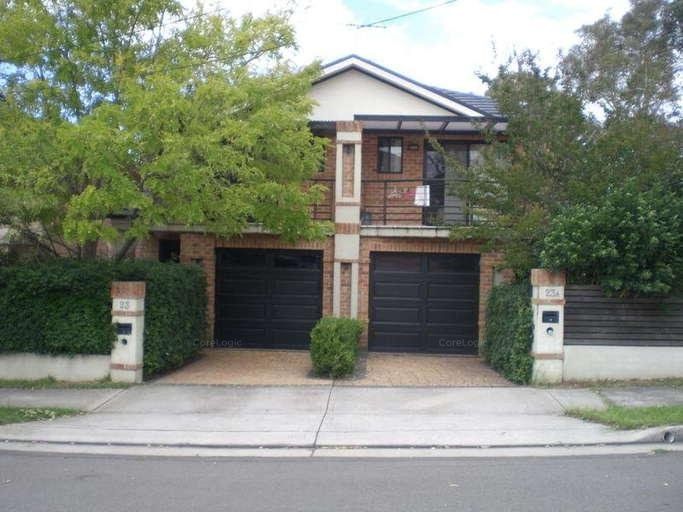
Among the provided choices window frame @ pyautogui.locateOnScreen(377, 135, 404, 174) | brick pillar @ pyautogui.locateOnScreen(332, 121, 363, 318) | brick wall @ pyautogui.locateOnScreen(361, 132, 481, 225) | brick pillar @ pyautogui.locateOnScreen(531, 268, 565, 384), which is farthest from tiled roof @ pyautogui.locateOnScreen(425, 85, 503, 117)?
brick pillar @ pyautogui.locateOnScreen(531, 268, 565, 384)

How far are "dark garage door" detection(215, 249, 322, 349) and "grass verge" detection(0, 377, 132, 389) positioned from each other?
4617 mm

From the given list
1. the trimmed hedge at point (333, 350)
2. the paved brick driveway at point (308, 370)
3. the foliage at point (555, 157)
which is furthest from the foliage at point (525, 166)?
the trimmed hedge at point (333, 350)

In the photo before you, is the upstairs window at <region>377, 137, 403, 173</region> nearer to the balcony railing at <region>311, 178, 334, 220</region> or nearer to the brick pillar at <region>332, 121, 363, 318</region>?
the balcony railing at <region>311, 178, 334, 220</region>

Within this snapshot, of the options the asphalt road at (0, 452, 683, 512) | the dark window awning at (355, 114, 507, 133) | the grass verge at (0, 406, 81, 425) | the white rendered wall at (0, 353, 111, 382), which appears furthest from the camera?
the dark window awning at (355, 114, 507, 133)

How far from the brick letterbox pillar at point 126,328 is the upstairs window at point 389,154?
7193 mm

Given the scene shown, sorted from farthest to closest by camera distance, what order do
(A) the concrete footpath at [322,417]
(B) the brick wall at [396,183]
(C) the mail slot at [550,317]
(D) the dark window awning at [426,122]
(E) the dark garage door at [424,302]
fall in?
(B) the brick wall at [396,183]
(E) the dark garage door at [424,302]
(D) the dark window awning at [426,122]
(C) the mail slot at [550,317]
(A) the concrete footpath at [322,417]

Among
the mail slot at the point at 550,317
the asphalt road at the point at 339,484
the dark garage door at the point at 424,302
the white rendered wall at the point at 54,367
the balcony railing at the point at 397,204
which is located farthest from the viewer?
the balcony railing at the point at 397,204

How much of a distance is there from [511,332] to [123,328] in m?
6.38

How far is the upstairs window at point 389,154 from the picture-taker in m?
17.4

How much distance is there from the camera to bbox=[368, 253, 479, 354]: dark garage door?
53.0 ft

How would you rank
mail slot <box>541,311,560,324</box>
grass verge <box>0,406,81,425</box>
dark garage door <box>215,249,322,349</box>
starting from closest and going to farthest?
grass verge <box>0,406,81,425</box>
mail slot <box>541,311,560,324</box>
dark garage door <box>215,249,322,349</box>

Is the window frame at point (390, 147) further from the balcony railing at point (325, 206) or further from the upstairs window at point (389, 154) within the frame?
the balcony railing at point (325, 206)

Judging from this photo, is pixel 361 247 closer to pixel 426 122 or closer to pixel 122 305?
pixel 426 122

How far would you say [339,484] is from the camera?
6867 mm
